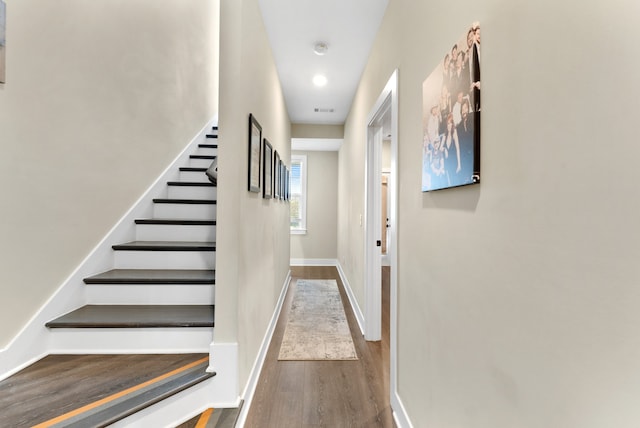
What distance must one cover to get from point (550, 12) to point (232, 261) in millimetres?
1511

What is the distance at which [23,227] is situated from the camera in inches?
53.4

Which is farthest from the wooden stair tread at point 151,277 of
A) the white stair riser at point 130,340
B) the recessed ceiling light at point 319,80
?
the recessed ceiling light at point 319,80

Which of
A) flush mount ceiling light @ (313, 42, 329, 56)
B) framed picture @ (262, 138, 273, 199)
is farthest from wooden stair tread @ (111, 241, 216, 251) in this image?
flush mount ceiling light @ (313, 42, 329, 56)

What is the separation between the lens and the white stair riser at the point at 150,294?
1740mm

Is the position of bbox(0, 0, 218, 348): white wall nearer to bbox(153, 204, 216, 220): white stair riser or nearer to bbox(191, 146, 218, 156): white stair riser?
bbox(153, 204, 216, 220): white stair riser

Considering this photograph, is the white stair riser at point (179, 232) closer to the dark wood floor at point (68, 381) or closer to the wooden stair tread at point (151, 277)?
the wooden stair tread at point (151, 277)

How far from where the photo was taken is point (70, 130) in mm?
1605

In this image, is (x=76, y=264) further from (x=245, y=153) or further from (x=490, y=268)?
(x=490, y=268)

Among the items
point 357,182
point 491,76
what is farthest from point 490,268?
point 357,182

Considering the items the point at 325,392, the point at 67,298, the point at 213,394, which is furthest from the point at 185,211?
the point at 325,392

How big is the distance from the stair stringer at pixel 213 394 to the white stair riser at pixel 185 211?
1.27 metres

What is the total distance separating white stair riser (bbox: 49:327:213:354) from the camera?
4.94 ft

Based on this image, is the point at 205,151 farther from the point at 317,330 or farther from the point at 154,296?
the point at 317,330

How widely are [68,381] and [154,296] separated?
0.56 m
